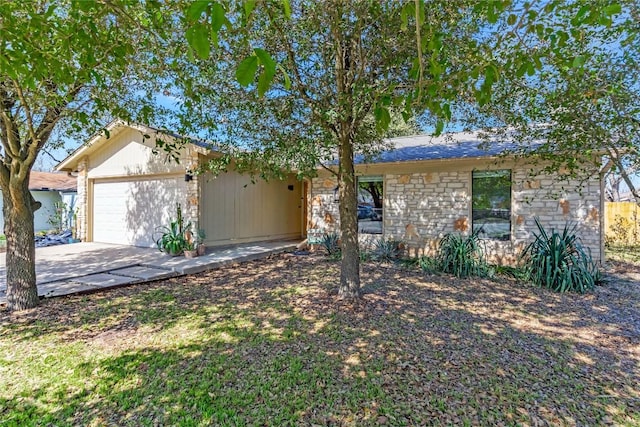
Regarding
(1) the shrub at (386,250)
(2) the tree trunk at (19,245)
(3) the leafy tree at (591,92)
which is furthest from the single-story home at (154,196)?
(3) the leafy tree at (591,92)

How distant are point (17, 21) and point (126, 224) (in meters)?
8.77

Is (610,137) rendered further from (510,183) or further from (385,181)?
(385,181)

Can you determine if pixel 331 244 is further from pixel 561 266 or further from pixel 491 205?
pixel 561 266

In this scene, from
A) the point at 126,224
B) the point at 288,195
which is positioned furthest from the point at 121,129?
the point at 288,195

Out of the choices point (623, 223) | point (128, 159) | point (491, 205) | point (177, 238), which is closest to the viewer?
point (491, 205)

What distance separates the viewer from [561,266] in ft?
21.3

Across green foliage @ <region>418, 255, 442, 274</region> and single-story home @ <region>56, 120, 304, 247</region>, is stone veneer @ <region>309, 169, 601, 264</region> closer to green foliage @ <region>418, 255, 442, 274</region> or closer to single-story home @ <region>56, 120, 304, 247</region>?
green foliage @ <region>418, 255, 442, 274</region>

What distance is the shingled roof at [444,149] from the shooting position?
7.77 m

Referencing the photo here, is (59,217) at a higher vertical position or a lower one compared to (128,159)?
lower

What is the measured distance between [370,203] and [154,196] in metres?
6.30

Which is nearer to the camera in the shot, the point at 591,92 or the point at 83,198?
the point at 591,92

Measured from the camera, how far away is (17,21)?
9.29ft

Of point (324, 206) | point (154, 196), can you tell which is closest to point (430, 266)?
point (324, 206)

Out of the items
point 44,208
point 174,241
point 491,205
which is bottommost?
point 174,241
